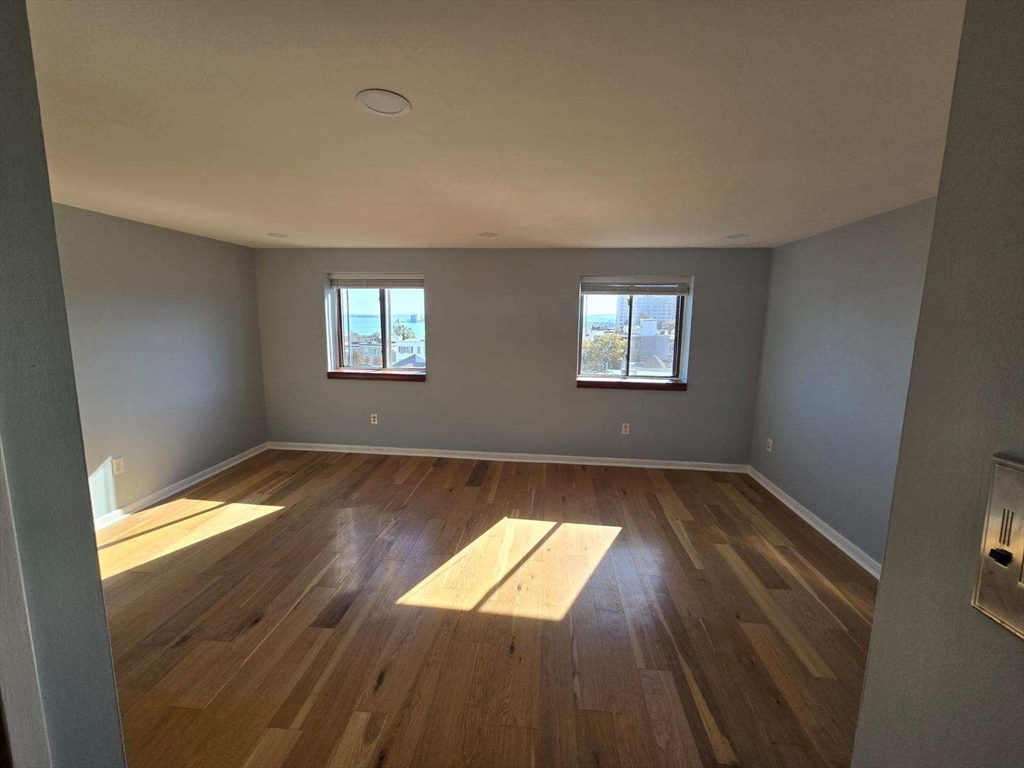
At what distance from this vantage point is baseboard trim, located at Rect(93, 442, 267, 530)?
9.39 ft

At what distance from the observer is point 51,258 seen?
0.56 m

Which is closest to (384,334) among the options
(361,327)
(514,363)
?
(361,327)

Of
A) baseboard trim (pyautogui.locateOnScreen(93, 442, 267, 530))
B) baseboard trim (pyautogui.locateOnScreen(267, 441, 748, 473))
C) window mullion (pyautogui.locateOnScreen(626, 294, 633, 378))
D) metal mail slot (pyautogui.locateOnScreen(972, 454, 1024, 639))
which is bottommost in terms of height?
baseboard trim (pyautogui.locateOnScreen(93, 442, 267, 530))

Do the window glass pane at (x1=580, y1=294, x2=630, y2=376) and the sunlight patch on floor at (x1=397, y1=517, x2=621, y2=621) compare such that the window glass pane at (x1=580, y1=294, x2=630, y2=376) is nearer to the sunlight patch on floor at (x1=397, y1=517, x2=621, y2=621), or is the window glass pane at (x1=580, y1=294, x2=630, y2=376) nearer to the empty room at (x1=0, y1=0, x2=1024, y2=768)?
the empty room at (x1=0, y1=0, x2=1024, y2=768)

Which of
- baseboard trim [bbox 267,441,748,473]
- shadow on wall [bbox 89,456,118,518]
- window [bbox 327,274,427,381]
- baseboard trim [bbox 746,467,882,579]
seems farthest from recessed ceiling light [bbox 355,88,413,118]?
baseboard trim [bbox 267,441,748,473]

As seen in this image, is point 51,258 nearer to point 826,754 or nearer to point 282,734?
point 282,734

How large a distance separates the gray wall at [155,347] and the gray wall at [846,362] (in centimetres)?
493

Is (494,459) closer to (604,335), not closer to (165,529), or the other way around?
(604,335)

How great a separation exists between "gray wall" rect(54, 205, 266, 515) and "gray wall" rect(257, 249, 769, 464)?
38 cm

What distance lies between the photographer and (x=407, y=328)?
13.9 ft

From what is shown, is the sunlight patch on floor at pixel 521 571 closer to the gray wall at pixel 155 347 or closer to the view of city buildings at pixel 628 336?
the view of city buildings at pixel 628 336

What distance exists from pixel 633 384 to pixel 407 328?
240 centimetres

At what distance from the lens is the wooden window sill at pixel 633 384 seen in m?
3.91

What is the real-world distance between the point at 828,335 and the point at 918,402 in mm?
2916
